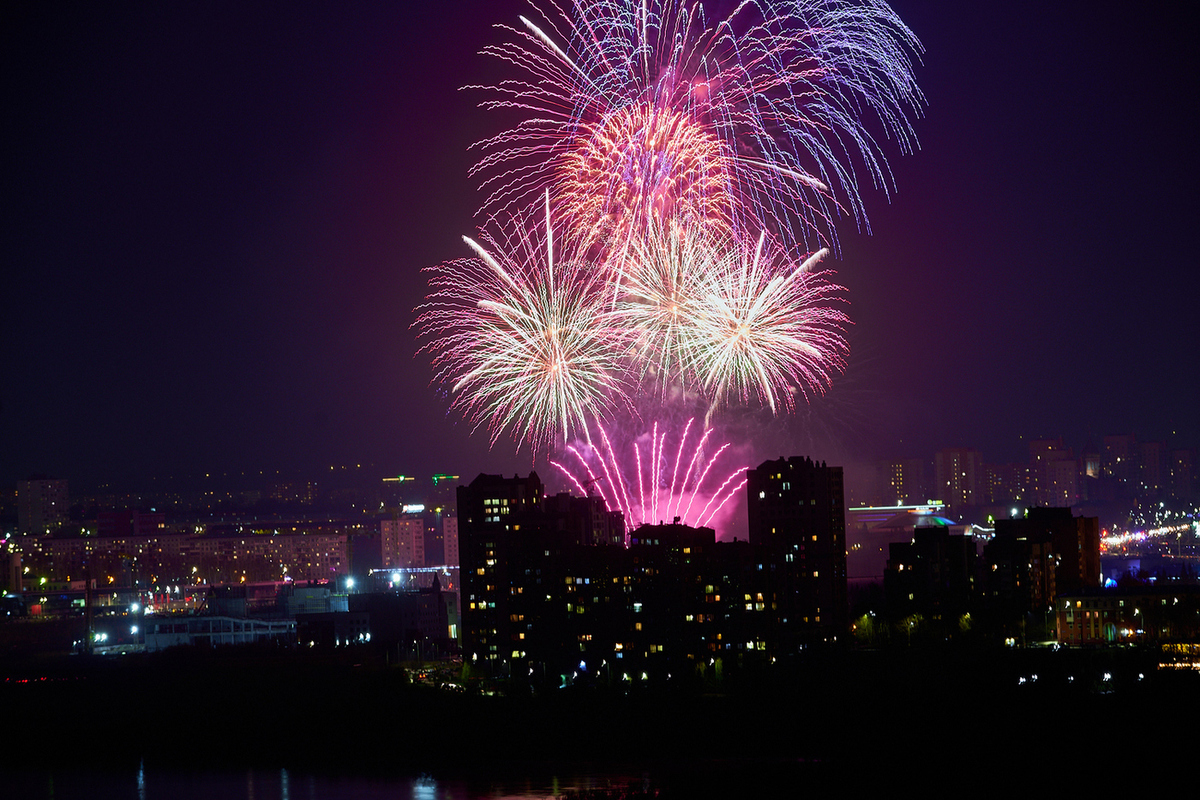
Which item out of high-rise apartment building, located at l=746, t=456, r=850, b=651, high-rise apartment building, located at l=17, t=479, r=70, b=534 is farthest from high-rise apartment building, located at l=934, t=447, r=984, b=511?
high-rise apartment building, located at l=17, t=479, r=70, b=534

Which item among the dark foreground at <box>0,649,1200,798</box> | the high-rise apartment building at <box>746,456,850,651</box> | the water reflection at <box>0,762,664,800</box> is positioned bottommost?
the water reflection at <box>0,762,664,800</box>

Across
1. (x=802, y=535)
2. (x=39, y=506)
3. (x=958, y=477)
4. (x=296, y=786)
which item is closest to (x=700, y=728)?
(x=802, y=535)

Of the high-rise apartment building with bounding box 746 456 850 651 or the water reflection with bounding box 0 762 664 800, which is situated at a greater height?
the high-rise apartment building with bounding box 746 456 850 651

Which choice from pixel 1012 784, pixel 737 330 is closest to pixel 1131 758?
pixel 1012 784

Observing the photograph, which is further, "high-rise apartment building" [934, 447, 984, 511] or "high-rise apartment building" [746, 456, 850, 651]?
"high-rise apartment building" [934, 447, 984, 511]

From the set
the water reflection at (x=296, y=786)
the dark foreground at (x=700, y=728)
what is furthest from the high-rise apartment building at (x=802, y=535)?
the water reflection at (x=296, y=786)

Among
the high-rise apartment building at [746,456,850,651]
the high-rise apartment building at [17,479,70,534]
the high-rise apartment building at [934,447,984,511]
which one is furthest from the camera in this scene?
the high-rise apartment building at [17,479,70,534]

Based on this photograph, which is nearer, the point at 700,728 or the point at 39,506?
the point at 700,728

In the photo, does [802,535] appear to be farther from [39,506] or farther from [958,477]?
[39,506]

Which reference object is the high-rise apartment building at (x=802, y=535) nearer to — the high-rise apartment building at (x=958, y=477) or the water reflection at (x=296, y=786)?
the water reflection at (x=296, y=786)

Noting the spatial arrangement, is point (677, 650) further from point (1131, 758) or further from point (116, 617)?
point (116, 617)

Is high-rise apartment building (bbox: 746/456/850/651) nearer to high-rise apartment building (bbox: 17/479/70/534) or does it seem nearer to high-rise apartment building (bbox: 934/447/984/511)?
high-rise apartment building (bbox: 934/447/984/511)
